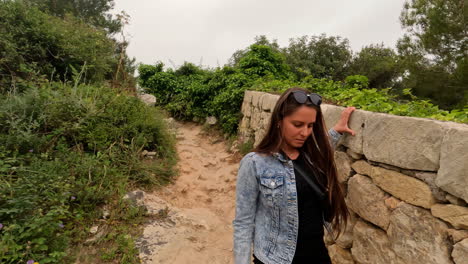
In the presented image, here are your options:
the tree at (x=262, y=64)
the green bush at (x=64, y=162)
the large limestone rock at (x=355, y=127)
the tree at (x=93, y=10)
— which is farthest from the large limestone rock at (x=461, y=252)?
the tree at (x=93, y=10)

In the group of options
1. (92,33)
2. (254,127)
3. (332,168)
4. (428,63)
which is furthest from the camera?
(428,63)

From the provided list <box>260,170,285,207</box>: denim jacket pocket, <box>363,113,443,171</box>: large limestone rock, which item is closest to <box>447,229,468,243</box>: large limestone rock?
<box>363,113,443,171</box>: large limestone rock

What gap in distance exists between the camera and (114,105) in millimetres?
4930

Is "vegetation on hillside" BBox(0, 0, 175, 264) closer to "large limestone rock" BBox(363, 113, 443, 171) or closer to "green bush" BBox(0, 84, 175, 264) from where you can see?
"green bush" BBox(0, 84, 175, 264)

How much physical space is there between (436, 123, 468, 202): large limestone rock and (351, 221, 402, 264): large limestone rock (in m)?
0.63

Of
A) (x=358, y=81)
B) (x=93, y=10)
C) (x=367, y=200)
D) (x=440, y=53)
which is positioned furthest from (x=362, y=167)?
(x=93, y=10)

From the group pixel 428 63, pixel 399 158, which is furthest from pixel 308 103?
pixel 428 63

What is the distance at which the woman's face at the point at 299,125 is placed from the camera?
1.52 meters

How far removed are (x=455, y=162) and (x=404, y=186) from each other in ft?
1.42

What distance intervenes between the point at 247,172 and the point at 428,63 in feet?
44.0

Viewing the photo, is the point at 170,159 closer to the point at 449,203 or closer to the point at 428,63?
the point at 449,203

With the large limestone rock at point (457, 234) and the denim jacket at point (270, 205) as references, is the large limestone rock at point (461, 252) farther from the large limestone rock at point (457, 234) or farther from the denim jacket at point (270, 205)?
the denim jacket at point (270, 205)

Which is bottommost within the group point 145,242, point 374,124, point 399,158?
point 145,242

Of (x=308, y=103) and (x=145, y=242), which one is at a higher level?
(x=308, y=103)
